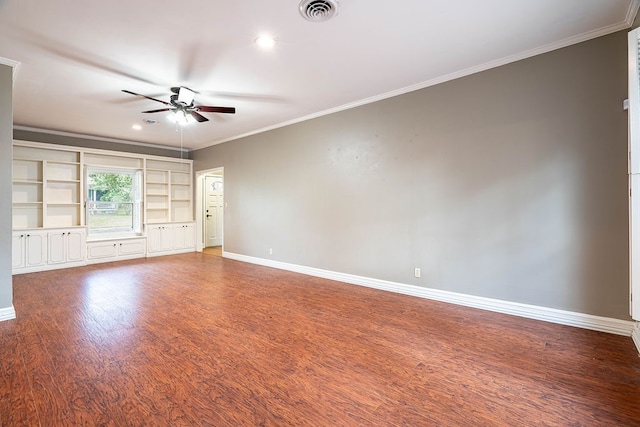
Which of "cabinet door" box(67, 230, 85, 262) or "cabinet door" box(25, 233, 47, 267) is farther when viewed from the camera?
"cabinet door" box(67, 230, 85, 262)

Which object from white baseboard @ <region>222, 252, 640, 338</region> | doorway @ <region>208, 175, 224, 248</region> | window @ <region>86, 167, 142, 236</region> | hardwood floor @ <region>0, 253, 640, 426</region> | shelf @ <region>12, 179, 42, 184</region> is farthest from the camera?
doorway @ <region>208, 175, 224, 248</region>

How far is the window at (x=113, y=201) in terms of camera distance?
6.66 metres

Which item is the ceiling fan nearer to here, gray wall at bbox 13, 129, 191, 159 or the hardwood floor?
the hardwood floor

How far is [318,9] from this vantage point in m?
2.39

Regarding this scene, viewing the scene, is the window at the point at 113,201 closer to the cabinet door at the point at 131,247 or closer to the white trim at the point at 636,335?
the cabinet door at the point at 131,247

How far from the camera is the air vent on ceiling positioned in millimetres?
2318

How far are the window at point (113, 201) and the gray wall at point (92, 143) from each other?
1.81 ft

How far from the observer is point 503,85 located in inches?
132

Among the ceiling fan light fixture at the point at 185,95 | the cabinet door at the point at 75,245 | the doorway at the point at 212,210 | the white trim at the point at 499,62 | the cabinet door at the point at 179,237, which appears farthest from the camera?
the doorway at the point at 212,210

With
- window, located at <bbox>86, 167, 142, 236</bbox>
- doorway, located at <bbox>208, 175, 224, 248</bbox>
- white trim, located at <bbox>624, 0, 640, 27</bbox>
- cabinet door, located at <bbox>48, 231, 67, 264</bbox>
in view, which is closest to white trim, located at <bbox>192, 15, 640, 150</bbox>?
white trim, located at <bbox>624, 0, 640, 27</bbox>

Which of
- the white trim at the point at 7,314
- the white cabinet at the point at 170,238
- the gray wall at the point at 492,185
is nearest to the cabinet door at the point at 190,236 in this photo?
the white cabinet at the point at 170,238

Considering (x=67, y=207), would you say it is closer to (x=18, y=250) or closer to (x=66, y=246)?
(x=66, y=246)

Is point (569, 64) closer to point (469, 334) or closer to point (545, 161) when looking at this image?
point (545, 161)

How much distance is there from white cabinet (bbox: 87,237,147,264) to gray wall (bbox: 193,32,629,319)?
14.3 feet
